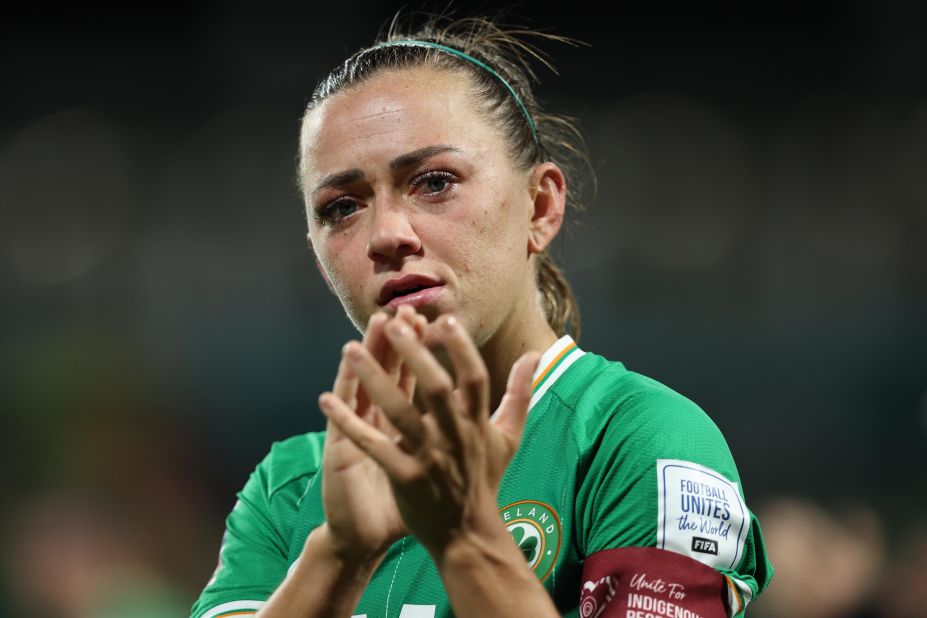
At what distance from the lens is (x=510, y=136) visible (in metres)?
1.91

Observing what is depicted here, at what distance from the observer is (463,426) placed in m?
1.10

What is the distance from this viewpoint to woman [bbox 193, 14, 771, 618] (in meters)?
1.15

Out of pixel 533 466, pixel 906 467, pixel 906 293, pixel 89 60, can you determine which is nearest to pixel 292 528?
pixel 533 466

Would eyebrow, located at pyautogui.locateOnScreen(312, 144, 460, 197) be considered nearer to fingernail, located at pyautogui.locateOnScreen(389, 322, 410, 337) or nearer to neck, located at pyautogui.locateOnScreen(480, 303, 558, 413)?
neck, located at pyautogui.locateOnScreen(480, 303, 558, 413)

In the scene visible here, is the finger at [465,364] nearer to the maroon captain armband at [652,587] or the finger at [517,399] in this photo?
the finger at [517,399]

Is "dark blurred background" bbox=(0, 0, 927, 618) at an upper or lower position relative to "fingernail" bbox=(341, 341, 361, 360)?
upper

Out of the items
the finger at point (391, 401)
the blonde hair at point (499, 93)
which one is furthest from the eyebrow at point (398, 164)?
the finger at point (391, 401)

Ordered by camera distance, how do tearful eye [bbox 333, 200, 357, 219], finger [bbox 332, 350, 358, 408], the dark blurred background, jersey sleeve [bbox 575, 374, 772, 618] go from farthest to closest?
the dark blurred background, tearful eye [bbox 333, 200, 357, 219], jersey sleeve [bbox 575, 374, 772, 618], finger [bbox 332, 350, 358, 408]

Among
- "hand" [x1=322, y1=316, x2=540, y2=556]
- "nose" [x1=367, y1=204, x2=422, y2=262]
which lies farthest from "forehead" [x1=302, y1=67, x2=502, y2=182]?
"hand" [x1=322, y1=316, x2=540, y2=556]

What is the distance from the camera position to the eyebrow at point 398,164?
1712mm

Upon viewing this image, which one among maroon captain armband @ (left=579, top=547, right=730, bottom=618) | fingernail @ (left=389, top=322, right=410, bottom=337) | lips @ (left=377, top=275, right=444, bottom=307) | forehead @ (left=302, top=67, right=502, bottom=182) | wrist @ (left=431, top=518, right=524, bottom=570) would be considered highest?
forehead @ (left=302, top=67, right=502, bottom=182)

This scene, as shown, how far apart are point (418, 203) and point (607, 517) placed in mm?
644

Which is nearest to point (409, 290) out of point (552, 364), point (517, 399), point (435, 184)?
point (435, 184)

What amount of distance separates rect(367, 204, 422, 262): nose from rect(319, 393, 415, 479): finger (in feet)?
1.84
